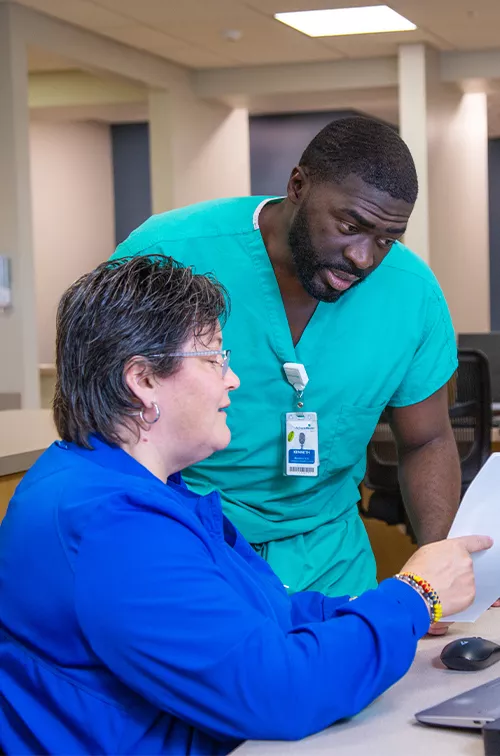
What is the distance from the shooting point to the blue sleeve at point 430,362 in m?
1.98

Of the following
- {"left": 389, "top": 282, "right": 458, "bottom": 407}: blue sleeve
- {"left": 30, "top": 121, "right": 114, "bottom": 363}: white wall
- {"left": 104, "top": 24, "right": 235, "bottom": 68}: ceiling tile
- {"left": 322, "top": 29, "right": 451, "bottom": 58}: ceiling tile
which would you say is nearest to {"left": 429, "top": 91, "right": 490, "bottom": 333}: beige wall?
{"left": 322, "top": 29, "right": 451, "bottom": 58}: ceiling tile

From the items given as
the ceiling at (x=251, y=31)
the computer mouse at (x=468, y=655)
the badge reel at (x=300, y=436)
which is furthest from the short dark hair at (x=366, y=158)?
the ceiling at (x=251, y=31)

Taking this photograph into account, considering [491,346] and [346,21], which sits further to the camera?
[346,21]

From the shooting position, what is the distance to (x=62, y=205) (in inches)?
403

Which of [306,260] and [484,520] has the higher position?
[306,260]

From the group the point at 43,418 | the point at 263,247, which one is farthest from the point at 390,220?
the point at 43,418

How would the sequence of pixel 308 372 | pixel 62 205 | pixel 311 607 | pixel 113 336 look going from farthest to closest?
pixel 62 205 < pixel 308 372 < pixel 311 607 < pixel 113 336

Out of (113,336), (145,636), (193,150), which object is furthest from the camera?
(193,150)

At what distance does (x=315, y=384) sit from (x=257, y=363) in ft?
0.36

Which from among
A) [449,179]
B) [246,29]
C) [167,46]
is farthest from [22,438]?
[449,179]

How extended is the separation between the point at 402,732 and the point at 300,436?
29.5 inches

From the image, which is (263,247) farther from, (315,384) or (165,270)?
(165,270)

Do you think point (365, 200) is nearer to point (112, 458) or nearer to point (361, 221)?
point (361, 221)

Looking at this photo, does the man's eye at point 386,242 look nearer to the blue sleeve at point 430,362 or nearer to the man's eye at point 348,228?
the man's eye at point 348,228
